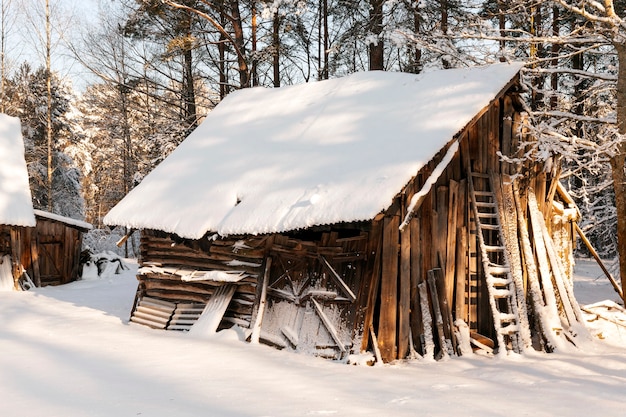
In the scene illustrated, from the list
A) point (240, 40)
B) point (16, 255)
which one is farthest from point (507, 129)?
point (16, 255)

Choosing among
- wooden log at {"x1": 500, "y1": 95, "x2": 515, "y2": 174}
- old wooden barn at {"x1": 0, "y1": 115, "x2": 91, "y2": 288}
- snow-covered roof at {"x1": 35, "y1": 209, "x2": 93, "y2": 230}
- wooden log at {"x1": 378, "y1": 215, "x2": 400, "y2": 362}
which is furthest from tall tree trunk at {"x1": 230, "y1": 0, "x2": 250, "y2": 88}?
wooden log at {"x1": 378, "y1": 215, "x2": 400, "y2": 362}

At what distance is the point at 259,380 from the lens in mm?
7094

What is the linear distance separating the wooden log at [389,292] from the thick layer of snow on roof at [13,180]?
13.4 m

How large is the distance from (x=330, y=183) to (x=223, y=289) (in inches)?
122

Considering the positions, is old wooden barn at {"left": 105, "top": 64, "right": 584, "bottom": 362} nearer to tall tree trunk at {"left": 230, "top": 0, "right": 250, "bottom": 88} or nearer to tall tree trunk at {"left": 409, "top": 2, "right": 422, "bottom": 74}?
tall tree trunk at {"left": 409, "top": 2, "right": 422, "bottom": 74}

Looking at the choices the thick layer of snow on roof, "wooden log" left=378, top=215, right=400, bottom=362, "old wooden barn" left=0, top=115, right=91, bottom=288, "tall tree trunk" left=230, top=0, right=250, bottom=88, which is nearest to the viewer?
"wooden log" left=378, top=215, right=400, bottom=362

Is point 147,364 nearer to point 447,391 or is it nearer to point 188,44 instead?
point 447,391

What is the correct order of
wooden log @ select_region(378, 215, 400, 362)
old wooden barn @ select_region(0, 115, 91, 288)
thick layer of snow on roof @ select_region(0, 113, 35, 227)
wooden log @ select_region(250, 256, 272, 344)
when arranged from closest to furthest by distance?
wooden log @ select_region(378, 215, 400, 362) < wooden log @ select_region(250, 256, 272, 344) < thick layer of snow on roof @ select_region(0, 113, 35, 227) < old wooden barn @ select_region(0, 115, 91, 288)

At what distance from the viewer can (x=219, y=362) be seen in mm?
8047

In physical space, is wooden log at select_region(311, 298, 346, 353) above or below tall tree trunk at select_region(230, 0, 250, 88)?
below

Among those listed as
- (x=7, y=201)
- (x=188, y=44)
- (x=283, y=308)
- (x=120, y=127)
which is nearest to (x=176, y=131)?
(x=188, y=44)

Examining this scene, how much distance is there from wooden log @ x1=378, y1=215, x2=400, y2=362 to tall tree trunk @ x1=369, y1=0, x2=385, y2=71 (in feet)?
30.0

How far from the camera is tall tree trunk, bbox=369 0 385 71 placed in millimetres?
16562

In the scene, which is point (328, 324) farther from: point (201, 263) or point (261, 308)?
point (201, 263)
